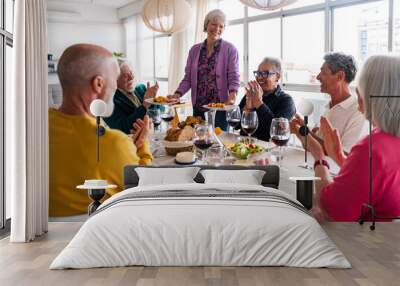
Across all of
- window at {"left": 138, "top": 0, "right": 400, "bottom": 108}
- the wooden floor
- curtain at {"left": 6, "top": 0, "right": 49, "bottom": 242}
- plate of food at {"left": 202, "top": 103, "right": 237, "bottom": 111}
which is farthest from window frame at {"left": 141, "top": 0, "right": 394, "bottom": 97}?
the wooden floor

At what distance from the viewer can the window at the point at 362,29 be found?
472cm

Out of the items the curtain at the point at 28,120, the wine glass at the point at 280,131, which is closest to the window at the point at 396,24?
the wine glass at the point at 280,131

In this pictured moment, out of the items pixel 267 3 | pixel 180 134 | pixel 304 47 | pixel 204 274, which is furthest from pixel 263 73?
pixel 204 274

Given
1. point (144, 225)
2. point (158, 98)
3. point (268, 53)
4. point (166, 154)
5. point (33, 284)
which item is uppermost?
point (268, 53)

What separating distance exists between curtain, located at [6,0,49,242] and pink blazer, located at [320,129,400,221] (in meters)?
2.23

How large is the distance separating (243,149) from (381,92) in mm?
1148

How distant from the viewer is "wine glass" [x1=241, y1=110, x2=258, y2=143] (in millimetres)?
5043

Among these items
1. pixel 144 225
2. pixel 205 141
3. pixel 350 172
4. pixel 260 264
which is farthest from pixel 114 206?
pixel 350 172

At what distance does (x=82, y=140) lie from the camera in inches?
201

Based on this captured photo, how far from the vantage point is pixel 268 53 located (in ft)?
17.1

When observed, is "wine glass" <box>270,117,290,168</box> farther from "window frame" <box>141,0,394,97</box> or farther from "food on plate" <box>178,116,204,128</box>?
"food on plate" <box>178,116,204,128</box>

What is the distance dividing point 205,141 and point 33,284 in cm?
203

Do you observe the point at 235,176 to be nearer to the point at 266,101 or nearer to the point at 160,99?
Answer: the point at 266,101

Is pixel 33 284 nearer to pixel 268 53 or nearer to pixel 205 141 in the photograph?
pixel 205 141
